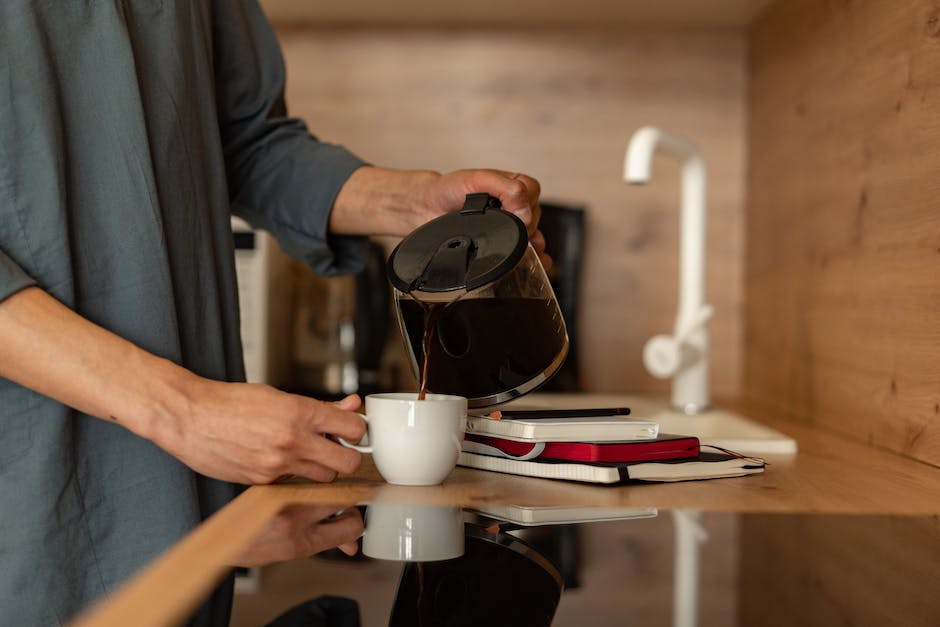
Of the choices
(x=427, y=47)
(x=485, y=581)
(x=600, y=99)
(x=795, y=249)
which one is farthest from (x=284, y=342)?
(x=485, y=581)

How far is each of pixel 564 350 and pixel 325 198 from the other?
361 millimetres

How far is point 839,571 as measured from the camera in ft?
1.83

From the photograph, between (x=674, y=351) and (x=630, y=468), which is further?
(x=674, y=351)

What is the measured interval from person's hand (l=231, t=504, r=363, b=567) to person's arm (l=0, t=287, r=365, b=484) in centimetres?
6

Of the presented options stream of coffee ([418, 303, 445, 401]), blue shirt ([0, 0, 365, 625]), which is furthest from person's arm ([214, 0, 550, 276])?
stream of coffee ([418, 303, 445, 401])

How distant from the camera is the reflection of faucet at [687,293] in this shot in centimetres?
128

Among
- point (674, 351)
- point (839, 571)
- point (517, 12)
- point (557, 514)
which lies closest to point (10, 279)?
point (557, 514)

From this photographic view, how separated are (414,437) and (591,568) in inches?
7.7

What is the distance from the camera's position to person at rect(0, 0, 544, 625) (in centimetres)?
67

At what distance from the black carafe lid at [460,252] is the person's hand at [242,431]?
13 centimetres

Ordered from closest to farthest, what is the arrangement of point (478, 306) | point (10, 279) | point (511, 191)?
point (10, 279), point (478, 306), point (511, 191)

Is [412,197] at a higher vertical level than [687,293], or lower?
higher

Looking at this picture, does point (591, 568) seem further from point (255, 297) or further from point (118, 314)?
point (255, 297)

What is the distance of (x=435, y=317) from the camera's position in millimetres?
748
